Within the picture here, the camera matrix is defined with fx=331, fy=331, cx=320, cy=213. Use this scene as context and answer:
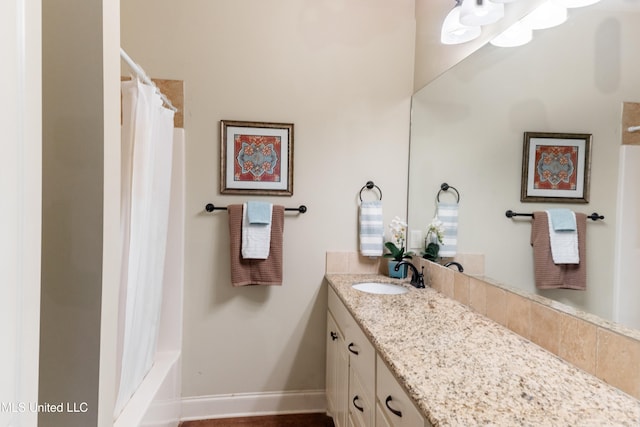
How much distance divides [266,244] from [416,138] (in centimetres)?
120

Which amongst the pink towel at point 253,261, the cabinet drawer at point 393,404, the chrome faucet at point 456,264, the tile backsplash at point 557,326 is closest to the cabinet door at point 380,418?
the cabinet drawer at point 393,404

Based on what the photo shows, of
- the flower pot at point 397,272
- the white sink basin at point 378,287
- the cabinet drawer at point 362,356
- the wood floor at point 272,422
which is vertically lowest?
the wood floor at point 272,422

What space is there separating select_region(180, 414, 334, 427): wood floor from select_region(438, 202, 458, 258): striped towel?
4.25 ft

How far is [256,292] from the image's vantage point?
7.06 ft

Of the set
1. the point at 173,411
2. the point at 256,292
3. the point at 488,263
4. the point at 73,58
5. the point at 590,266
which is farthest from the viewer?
the point at 256,292

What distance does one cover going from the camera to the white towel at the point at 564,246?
110cm

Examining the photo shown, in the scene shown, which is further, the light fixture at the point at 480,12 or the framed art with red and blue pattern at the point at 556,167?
the light fixture at the point at 480,12

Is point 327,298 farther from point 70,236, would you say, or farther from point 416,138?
point 70,236

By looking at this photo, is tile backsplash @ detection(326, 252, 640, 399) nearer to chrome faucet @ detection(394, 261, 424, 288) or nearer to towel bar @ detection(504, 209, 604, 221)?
chrome faucet @ detection(394, 261, 424, 288)

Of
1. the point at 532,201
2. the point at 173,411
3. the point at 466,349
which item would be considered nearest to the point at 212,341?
the point at 173,411

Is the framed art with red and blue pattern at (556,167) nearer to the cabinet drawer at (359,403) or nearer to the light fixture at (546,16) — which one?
the light fixture at (546,16)

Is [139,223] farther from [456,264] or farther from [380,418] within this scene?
[456,264]

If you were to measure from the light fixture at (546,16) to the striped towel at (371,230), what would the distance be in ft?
4.02

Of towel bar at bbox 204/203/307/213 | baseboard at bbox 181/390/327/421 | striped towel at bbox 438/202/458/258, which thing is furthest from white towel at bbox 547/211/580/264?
baseboard at bbox 181/390/327/421
